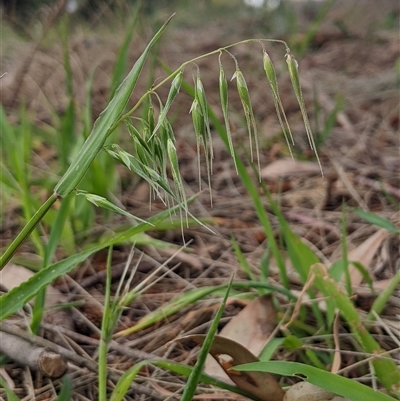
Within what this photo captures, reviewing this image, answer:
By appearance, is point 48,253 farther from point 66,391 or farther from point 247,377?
point 247,377

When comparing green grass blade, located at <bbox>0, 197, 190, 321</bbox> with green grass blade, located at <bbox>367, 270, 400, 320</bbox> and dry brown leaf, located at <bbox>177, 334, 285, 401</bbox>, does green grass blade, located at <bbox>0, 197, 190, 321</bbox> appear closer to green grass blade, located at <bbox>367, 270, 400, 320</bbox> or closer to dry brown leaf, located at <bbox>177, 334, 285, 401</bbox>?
dry brown leaf, located at <bbox>177, 334, 285, 401</bbox>

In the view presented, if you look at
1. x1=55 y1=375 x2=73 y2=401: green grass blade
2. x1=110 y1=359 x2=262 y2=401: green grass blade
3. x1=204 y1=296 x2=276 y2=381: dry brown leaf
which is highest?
x1=204 y1=296 x2=276 y2=381: dry brown leaf

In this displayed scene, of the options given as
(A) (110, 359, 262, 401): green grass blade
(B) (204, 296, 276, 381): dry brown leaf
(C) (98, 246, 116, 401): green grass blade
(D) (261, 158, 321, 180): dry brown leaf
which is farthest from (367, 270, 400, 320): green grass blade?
(D) (261, 158, 321, 180): dry brown leaf

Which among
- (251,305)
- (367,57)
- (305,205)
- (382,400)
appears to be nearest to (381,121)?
(305,205)

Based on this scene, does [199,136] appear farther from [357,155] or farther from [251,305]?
[357,155]

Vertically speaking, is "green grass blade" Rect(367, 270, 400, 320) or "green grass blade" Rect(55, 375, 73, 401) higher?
"green grass blade" Rect(367, 270, 400, 320)

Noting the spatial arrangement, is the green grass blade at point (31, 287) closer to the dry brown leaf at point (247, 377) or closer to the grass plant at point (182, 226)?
the grass plant at point (182, 226)
